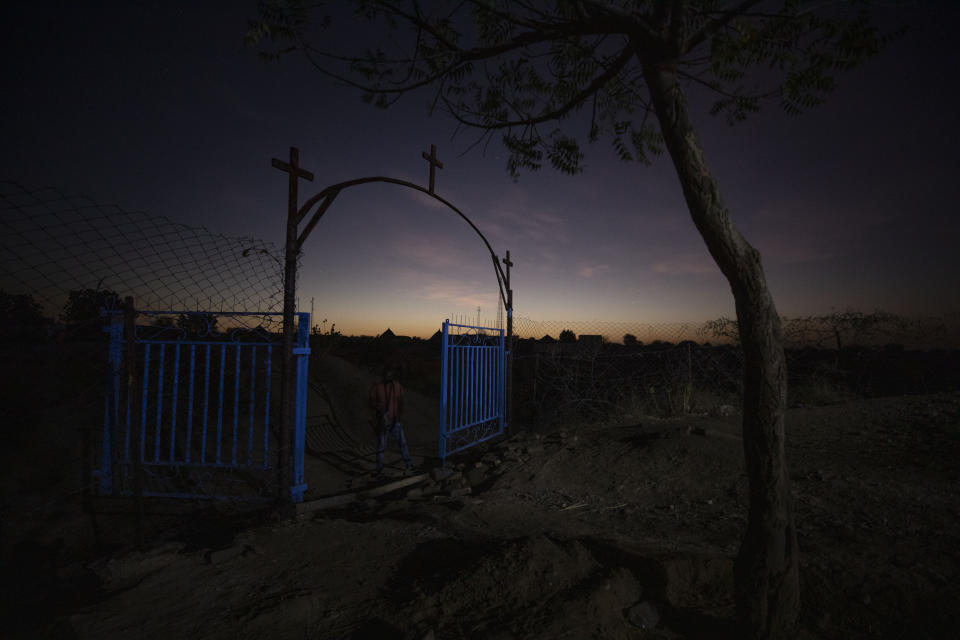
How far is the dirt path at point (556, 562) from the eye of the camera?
2426mm

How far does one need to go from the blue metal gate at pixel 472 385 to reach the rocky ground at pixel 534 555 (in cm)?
109

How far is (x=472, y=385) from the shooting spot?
24.4 ft

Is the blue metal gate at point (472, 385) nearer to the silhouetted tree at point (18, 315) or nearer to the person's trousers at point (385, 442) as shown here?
the person's trousers at point (385, 442)

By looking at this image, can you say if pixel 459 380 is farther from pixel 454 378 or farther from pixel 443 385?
pixel 443 385

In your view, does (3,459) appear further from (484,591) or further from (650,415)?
(650,415)

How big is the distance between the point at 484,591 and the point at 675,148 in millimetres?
2863

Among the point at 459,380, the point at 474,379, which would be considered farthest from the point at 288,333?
the point at 474,379

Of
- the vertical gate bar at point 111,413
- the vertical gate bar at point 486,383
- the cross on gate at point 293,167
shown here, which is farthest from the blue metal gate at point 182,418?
the vertical gate bar at point 486,383

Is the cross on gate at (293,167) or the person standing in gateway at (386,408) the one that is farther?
the person standing in gateway at (386,408)

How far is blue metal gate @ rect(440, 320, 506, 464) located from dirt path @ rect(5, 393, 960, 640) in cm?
135

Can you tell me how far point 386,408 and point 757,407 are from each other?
546cm

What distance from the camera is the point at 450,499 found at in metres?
5.17

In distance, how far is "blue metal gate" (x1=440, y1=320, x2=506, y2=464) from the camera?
→ 646 centimetres

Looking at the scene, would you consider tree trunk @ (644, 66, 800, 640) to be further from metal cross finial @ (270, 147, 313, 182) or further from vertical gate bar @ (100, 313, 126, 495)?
vertical gate bar @ (100, 313, 126, 495)
